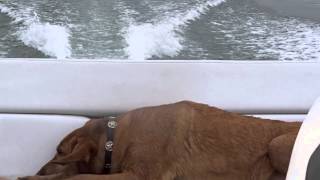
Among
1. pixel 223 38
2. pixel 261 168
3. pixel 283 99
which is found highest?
pixel 223 38

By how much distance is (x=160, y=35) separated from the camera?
9.26 feet

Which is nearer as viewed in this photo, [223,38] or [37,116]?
[37,116]

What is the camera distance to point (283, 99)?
99.3 inches

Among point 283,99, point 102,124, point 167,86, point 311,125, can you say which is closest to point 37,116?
point 102,124

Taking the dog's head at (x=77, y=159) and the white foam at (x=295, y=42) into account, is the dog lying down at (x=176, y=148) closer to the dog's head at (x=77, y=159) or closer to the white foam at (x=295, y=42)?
the dog's head at (x=77, y=159)

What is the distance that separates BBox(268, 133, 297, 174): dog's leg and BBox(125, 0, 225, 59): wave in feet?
2.35

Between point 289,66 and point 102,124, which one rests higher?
point 289,66

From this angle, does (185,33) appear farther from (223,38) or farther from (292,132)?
(292,132)

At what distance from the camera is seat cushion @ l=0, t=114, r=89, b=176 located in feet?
7.86

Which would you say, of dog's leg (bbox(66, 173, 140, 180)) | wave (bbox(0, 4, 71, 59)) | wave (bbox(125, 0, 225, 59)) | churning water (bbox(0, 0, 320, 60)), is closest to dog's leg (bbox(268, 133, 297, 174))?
dog's leg (bbox(66, 173, 140, 180))

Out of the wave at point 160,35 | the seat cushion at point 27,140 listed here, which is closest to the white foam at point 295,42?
the wave at point 160,35

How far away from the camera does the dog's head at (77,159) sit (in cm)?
227

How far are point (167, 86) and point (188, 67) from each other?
0.38ft

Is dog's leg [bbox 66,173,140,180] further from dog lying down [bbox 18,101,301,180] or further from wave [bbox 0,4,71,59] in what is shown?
wave [bbox 0,4,71,59]
